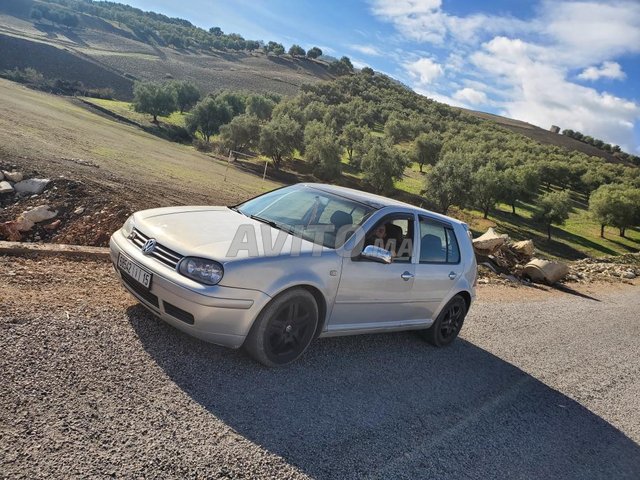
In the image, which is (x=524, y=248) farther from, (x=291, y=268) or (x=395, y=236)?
(x=291, y=268)

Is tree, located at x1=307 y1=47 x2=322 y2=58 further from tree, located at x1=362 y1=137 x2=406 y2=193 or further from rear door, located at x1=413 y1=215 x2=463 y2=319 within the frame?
rear door, located at x1=413 y1=215 x2=463 y2=319

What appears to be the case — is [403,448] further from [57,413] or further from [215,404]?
[57,413]

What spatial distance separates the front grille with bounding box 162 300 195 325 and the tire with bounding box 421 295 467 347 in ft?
10.8

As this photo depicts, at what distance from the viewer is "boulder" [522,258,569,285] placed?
13320mm

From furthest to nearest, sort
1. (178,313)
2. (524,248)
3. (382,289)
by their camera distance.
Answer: (524,248) → (382,289) → (178,313)

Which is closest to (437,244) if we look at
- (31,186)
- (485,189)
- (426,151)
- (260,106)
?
(31,186)

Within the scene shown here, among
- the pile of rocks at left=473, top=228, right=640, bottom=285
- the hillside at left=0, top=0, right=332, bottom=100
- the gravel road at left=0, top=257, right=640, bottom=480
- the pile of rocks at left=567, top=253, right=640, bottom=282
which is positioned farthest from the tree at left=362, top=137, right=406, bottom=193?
the hillside at left=0, top=0, right=332, bottom=100

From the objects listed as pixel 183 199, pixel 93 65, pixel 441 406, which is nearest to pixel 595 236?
pixel 183 199

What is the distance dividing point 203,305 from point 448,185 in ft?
152

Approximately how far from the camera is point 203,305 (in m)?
3.66

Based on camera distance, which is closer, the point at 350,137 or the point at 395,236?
the point at 395,236

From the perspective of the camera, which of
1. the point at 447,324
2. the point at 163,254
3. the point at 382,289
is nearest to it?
the point at 163,254

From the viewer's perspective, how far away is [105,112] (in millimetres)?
54188

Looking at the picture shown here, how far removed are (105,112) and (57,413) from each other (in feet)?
192
